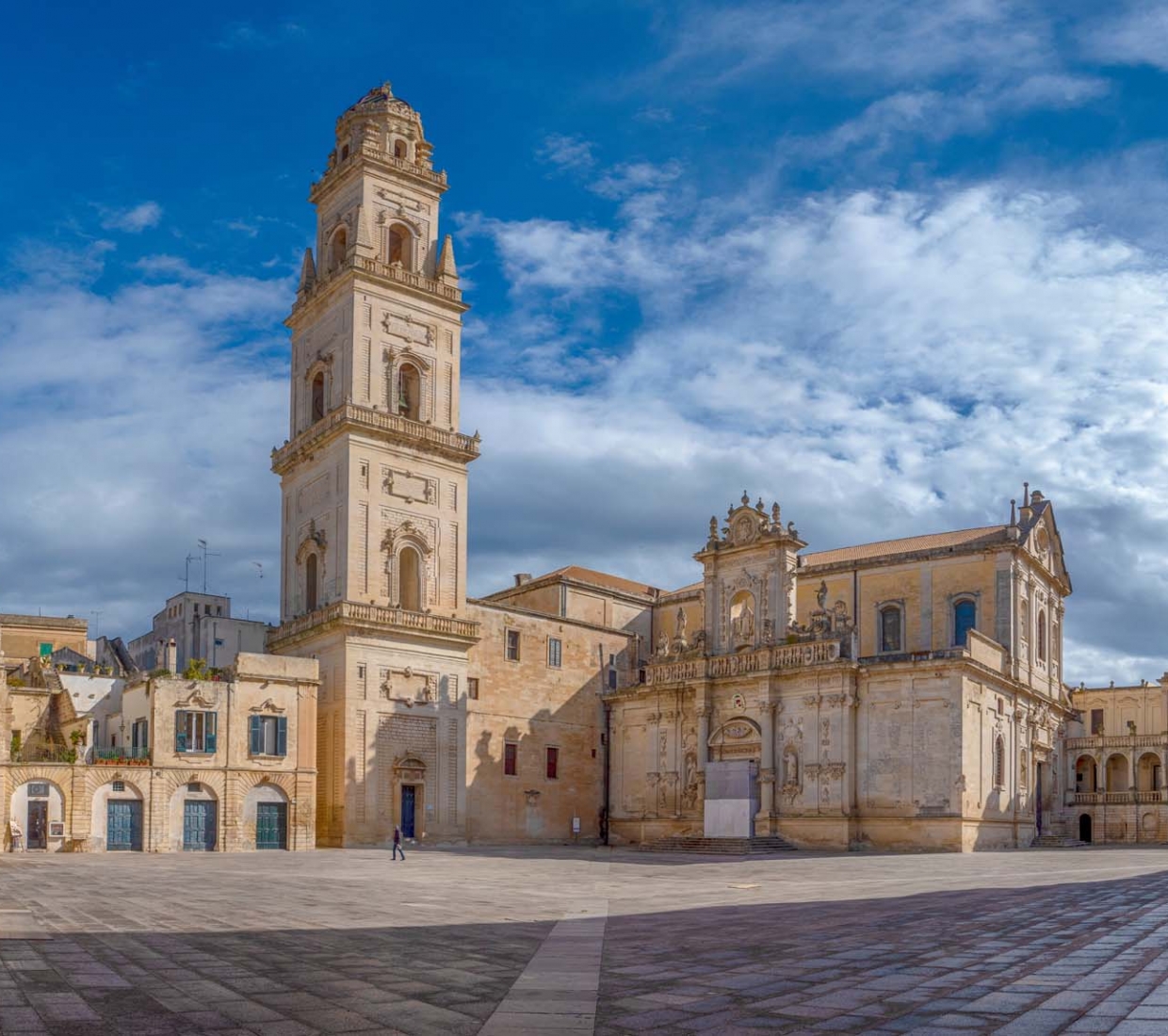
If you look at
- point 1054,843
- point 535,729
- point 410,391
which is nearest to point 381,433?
point 410,391

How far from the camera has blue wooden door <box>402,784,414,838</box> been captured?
48.2 metres

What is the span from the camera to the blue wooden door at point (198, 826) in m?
43.0

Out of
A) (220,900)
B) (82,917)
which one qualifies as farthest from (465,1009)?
(220,900)

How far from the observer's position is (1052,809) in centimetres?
5716

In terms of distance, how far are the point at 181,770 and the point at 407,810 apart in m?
9.05

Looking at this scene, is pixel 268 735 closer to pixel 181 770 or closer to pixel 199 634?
pixel 181 770

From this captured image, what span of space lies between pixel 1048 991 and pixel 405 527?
42.2 metres

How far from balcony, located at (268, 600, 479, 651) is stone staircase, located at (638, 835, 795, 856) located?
1116 cm

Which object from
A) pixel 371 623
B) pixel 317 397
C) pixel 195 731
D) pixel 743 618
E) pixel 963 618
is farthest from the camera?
pixel 743 618

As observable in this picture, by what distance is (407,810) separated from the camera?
48406 millimetres

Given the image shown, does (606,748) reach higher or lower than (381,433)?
lower

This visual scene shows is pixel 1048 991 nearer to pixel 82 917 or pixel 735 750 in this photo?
pixel 82 917

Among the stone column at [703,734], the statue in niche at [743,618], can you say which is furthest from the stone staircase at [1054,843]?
the statue in niche at [743,618]

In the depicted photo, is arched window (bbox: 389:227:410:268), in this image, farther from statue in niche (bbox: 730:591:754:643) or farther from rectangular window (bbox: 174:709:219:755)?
rectangular window (bbox: 174:709:219:755)
